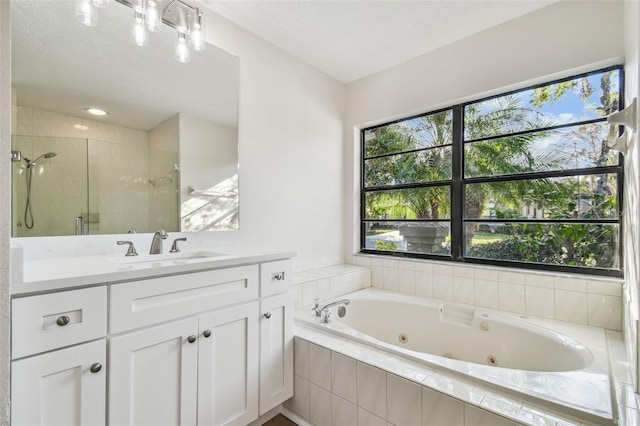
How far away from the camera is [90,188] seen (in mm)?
1532

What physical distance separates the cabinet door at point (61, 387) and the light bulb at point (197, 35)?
169 cm

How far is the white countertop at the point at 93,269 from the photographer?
97 centimetres

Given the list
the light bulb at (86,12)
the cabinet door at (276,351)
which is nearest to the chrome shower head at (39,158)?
the light bulb at (86,12)

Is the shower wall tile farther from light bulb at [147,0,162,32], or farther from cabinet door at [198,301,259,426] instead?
cabinet door at [198,301,259,426]

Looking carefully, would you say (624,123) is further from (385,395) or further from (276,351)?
(276,351)

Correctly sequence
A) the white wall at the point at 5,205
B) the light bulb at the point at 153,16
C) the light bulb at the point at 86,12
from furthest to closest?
1. the light bulb at the point at 153,16
2. the light bulb at the point at 86,12
3. the white wall at the point at 5,205

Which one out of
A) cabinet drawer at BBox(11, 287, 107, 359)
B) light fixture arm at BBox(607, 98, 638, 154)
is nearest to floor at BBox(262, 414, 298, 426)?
cabinet drawer at BBox(11, 287, 107, 359)

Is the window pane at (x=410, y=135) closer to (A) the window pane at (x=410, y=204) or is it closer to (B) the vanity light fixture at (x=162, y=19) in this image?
(A) the window pane at (x=410, y=204)

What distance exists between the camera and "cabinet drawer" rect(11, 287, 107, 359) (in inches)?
36.4

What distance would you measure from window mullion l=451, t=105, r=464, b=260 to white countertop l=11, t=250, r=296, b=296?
5.24 feet

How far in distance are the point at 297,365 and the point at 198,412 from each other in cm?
58

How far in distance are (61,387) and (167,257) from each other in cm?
79

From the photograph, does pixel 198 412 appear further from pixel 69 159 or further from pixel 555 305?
pixel 555 305

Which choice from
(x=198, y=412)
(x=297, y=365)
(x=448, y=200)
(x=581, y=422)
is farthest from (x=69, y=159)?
→ (x=448, y=200)
